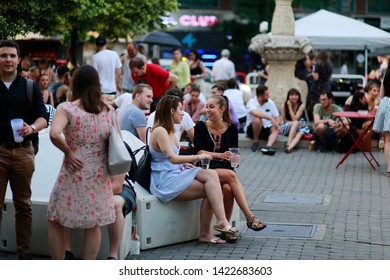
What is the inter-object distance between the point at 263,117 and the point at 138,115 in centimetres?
723

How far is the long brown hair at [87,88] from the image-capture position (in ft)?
24.4

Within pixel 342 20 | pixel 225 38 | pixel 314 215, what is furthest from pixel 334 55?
pixel 314 215

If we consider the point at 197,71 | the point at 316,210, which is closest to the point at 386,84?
the point at 316,210

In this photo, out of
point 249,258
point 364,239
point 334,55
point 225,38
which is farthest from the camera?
point 225,38

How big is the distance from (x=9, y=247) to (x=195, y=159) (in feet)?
6.05

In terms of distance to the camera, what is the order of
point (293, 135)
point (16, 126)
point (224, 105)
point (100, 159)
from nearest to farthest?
point (100, 159) < point (16, 126) < point (224, 105) < point (293, 135)

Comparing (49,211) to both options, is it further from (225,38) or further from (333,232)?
(225,38)

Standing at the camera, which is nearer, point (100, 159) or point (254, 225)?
point (100, 159)

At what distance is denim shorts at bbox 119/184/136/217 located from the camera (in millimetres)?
8323

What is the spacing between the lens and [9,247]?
8781 mm

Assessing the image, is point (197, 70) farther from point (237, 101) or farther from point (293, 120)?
point (293, 120)

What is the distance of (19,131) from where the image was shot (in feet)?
25.6

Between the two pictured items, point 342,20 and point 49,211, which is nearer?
point 49,211

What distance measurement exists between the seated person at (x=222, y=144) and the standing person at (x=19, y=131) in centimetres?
212
